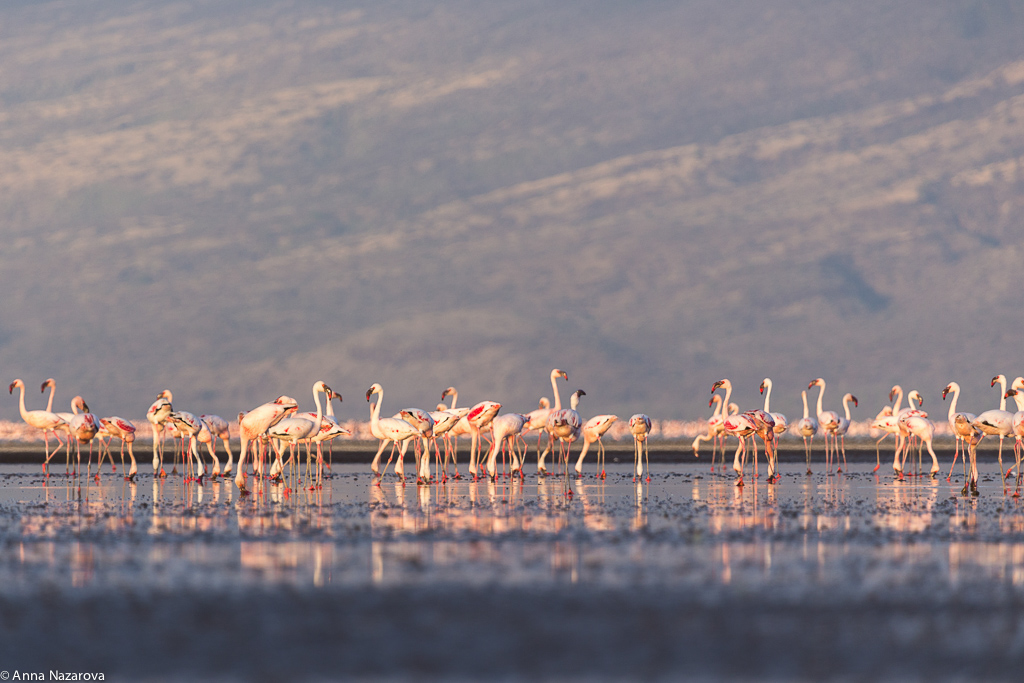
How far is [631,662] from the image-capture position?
9.98 meters

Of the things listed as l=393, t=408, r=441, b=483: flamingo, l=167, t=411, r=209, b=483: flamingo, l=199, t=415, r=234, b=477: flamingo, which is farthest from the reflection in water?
l=199, t=415, r=234, b=477: flamingo

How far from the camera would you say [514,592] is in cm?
1297

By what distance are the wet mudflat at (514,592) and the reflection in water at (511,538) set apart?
2.8 inches

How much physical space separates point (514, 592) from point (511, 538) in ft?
16.3

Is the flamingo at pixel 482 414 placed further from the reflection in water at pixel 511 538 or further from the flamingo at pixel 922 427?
the flamingo at pixel 922 427

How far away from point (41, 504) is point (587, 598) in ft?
51.4

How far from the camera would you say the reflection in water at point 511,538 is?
14.2 meters

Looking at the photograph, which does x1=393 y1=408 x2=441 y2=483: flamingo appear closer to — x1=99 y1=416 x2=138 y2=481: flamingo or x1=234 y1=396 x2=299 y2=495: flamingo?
x1=234 y1=396 x2=299 y2=495: flamingo

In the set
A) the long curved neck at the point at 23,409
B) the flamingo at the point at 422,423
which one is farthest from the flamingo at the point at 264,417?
the long curved neck at the point at 23,409

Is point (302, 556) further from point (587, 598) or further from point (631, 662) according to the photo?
point (631, 662)

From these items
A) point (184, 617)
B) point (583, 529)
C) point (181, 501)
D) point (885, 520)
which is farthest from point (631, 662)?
point (181, 501)

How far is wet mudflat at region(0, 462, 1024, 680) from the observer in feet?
33.0

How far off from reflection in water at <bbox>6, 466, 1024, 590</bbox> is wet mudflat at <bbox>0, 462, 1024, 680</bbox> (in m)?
0.07

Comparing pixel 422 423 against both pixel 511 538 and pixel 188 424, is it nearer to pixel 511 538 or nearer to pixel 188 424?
pixel 188 424
